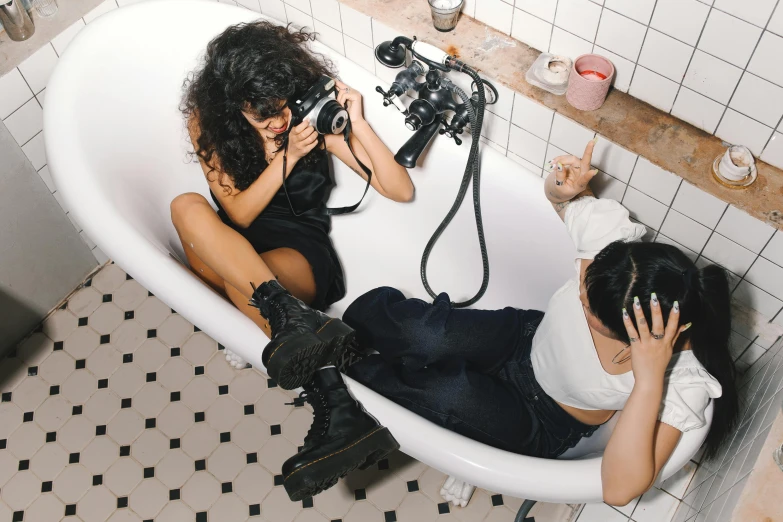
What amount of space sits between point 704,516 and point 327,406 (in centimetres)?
79

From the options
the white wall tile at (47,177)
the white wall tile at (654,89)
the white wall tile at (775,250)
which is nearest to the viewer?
the white wall tile at (775,250)

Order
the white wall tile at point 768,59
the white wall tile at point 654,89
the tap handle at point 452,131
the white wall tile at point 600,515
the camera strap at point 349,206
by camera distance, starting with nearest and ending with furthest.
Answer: the white wall tile at point 768,59
the white wall tile at point 654,89
the tap handle at point 452,131
the camera strap at point 349,206
the white wall tile at point 600,515

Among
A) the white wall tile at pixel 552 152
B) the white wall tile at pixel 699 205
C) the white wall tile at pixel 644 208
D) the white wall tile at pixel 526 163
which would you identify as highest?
the white wall tile at pixel 699 205

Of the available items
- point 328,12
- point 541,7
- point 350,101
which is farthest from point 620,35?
point 328,12

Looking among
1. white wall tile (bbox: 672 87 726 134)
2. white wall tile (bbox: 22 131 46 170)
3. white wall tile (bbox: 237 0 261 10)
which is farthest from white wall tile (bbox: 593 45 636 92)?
white wall tile (bbox: 22 131 46 170)

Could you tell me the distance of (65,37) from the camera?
1.83 metres

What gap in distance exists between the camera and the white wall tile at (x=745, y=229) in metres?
1.29

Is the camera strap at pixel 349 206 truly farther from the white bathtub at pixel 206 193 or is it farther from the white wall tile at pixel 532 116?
the white wall tile at pixel 532 116

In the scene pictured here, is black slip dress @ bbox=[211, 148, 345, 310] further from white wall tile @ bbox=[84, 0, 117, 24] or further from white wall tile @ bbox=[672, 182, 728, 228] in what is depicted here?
white wall tile @ bbox=[672, 182, 728, 228]

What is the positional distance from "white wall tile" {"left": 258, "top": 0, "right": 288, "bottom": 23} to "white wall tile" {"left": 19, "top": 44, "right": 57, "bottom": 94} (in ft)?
1.91

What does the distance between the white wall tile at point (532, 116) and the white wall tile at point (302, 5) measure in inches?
25.2

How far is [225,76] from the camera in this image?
1504mm

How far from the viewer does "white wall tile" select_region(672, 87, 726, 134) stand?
4.44 ft

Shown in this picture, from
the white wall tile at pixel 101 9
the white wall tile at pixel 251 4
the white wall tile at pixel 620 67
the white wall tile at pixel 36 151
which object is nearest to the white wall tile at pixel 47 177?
the white wall tile at pixel 36 151
